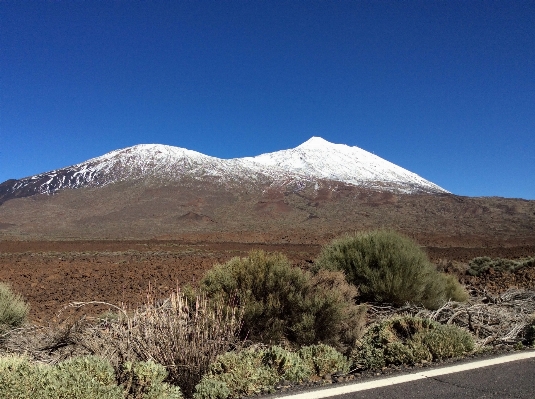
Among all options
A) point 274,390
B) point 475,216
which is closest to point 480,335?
point 274,390

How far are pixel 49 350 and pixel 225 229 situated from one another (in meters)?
50.6

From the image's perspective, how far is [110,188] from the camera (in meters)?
87.1

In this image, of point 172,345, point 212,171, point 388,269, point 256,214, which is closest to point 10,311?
point 172,345

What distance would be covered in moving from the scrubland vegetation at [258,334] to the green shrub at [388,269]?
1.1 inches

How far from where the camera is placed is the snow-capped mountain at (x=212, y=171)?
9344 cm

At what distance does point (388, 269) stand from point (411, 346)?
4.13 meters

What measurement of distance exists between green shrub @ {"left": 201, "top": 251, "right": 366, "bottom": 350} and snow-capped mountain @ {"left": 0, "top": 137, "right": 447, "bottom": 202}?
81666 mm

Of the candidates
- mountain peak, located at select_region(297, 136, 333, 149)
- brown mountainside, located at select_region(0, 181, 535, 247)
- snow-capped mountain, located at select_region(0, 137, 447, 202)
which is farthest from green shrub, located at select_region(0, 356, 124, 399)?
mountain peak, located at select_region(297, 136, 333, 149)

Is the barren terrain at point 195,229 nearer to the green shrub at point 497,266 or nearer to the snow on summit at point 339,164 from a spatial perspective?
the green shrub at point 497,266

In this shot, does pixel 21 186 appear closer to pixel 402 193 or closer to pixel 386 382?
pixel 402 193

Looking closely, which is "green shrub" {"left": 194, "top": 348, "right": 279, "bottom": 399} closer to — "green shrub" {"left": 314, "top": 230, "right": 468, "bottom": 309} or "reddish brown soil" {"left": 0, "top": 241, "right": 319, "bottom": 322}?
"green shrub" {"left": 314, "top": 230, "right": 468, "bottom": 309}

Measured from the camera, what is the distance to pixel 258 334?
266 inches

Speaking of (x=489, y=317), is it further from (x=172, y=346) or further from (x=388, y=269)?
(x=172, y=346)

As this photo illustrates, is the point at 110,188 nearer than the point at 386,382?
No
